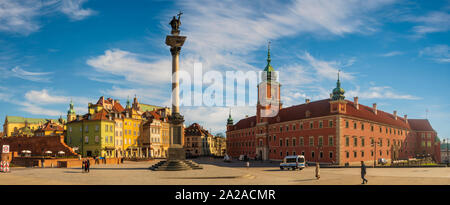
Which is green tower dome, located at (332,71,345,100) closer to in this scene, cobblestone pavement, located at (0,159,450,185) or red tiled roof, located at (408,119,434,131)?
cobblestone pavement, located at (0,159,450,185)

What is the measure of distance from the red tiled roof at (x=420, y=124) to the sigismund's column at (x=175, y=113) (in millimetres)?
79617

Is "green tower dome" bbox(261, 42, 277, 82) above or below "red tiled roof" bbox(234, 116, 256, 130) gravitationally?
above

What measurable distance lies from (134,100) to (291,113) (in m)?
53.8

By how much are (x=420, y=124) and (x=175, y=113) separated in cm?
8379

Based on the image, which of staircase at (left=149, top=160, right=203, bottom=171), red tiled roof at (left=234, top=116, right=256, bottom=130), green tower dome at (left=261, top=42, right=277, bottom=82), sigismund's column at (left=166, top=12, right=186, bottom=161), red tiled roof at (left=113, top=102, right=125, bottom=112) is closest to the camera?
staircase at (left=149, top=160, right=203, bottom=171)

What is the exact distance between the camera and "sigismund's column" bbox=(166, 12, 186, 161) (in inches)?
1453

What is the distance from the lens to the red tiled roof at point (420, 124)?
9325cm

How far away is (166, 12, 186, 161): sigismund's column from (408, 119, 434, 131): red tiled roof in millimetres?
79617

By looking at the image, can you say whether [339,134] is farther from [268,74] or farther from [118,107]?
[118,107]

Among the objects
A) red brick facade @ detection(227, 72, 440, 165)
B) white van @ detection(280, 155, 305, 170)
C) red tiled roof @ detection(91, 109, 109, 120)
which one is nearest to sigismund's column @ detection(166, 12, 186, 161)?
white van @ detection(280, 155, 305, 170)

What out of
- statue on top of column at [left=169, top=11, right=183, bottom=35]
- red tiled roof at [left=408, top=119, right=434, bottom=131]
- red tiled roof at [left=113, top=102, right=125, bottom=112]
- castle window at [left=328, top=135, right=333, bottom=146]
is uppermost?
statue on top of column at [left=169, top=11, right=183, bottom=35]

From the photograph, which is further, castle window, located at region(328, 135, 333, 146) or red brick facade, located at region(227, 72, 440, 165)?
red brick facade, located at region(227, 72, 440, 165)
